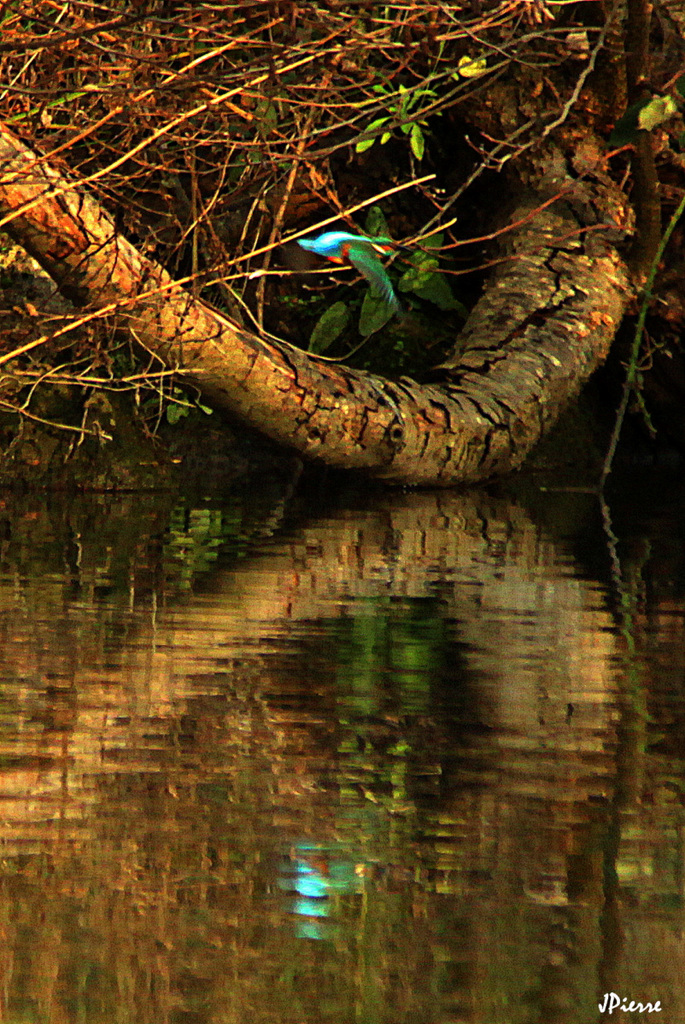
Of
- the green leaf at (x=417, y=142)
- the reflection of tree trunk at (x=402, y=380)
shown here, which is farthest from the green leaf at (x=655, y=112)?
the green leaf at (x=417, y=142)

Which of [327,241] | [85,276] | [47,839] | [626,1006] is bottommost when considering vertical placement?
[626,1006]

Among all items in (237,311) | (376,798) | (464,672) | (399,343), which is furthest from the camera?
(399,343)

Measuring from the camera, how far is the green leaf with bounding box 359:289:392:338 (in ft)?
24.8

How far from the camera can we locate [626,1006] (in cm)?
158

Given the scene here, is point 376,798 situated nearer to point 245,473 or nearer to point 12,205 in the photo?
point 12,205

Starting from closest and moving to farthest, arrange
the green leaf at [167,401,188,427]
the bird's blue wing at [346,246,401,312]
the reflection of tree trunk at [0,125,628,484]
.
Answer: the reflection of tree trunk at [0,125,628,484], the bird's blue wing at [346,246,401,312], the green leaf at [167,401,188,427]

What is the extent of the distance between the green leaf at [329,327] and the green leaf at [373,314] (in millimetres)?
107

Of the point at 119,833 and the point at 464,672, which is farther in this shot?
the point at 464,672

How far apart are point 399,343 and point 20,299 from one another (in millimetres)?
1893

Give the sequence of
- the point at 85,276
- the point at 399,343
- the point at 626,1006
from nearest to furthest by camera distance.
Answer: the point at 626,1006, the point at 85,276, the point at 399,343

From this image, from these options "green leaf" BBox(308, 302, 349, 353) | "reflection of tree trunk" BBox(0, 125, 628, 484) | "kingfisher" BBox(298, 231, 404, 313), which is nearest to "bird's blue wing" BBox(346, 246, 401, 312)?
"kingfisher" BBox(298, 231, 404, 313)

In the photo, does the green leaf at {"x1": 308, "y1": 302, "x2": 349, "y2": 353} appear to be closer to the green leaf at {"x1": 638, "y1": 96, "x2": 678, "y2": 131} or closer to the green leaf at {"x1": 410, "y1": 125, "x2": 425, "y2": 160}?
the green leaf at {"x1": 410, "y1": 125, "x2": 425, "y2": 160}

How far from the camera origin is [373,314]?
24.9 feet

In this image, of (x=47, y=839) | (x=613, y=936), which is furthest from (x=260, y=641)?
(x=613, y=936)
